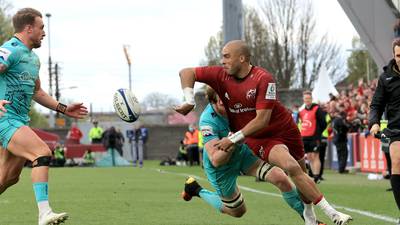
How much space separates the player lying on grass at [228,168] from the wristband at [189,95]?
1.81ft

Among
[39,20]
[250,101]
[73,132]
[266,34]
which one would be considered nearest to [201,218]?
[250,101]

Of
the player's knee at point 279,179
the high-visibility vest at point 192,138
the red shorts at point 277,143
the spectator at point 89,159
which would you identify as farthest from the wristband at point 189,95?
the spectator at point 89,159

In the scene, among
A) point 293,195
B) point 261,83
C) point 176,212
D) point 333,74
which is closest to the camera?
point 261,83

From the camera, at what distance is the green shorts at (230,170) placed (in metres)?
9.08

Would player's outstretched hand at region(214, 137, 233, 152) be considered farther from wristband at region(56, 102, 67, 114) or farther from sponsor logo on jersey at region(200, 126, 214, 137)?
wristband at region(56, 102, 67, 114)

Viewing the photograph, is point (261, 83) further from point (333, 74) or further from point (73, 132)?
point (333, 74)

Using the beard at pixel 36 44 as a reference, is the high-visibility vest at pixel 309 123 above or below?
below

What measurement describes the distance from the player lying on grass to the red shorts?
0.16m

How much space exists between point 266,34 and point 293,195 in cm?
4866

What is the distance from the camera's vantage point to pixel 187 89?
844 cm

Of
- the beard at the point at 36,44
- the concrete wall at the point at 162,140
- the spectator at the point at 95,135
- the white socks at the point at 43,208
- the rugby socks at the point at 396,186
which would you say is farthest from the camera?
the concrete wall at the point at 162,140

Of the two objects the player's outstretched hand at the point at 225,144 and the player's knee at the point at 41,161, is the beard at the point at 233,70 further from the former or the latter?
the player's knee at the point at 41,161

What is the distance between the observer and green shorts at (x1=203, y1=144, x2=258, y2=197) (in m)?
9.08

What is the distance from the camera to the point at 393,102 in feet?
31.6
